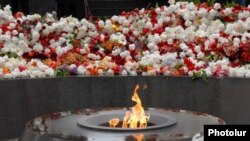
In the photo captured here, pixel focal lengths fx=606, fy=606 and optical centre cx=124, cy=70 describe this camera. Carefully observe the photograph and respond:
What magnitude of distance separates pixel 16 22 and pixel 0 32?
40 centimetres

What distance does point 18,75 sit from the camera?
6848 mm

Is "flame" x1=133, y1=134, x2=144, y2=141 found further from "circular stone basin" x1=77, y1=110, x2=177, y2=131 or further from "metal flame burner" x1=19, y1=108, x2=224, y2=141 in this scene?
"circular stone basin" x1=77, y1=110, x2=177, y2=131

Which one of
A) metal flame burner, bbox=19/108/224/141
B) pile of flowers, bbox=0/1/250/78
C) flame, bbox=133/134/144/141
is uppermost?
pile of flowers, bbox=0/1/250/78

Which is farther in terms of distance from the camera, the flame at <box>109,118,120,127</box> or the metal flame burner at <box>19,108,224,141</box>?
the flame at <box>109,118,120,127</box>

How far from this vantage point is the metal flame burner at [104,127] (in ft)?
13.3

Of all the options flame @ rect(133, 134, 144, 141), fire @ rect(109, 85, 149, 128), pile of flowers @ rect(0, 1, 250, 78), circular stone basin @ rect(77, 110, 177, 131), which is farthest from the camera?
pile of flowers @ rect(0, 1, 250, 78)

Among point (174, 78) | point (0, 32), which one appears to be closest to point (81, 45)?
point (0, 32)

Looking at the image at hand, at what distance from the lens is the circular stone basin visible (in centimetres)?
420

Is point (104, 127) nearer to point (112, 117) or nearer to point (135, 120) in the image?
point (135, 120)

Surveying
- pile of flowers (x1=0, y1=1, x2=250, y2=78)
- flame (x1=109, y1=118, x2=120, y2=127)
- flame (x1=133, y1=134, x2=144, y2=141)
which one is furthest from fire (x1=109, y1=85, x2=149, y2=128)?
pile of flowers (x1=0, y1=1, x2=250, y2=78)

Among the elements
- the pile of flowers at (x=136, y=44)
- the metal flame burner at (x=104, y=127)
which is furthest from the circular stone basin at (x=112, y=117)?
the pile of flowers at (x=136, y=44)

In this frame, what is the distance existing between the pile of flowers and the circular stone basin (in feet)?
6.73

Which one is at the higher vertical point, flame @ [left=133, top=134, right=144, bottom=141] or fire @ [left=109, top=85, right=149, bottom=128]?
fire @ [left=109, top=85, right=149, bottom=128]

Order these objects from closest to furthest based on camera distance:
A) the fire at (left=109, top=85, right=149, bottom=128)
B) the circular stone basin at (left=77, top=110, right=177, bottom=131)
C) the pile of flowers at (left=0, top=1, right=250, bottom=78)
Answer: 1. the circular stone basin at (left=77, top=110, right=177, bottom=131)
2. the fire at (left=109, top=85, right=149, bottom=128)
3. the pile of flowers at (left=0, top=1, right=250, bottom=78)
